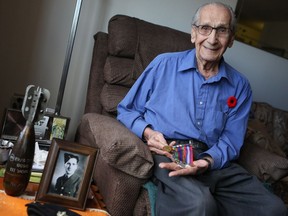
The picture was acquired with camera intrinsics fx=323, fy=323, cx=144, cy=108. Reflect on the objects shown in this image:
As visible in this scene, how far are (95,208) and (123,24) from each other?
3.64 ft

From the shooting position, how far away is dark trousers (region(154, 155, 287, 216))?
109cm

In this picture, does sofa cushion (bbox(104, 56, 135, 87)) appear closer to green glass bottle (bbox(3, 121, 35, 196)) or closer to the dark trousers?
the dark trousers

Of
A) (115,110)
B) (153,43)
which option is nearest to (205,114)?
(115,110)

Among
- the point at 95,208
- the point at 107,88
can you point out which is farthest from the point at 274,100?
the point at 95,208

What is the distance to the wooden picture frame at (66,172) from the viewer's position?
1039 millimetres

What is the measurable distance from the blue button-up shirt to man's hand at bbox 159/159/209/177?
13cm

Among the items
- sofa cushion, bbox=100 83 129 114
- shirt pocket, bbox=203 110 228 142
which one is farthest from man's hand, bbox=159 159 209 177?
sofa cushion, bbox=100 83 129 114

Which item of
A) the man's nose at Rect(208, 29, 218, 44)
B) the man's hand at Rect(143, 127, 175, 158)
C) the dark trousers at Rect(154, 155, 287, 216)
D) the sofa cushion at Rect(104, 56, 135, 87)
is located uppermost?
the man's nose at Rect(208, 29, 218, 44)

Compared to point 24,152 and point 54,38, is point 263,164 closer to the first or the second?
point 24,152

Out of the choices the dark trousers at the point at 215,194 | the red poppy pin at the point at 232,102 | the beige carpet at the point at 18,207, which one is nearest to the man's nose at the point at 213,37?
the red poppy pin at the point at 232,102

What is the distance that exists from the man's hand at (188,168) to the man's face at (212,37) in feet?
1.68

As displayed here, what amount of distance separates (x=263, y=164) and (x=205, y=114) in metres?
0.36

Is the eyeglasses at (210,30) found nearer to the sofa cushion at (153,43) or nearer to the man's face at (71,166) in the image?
the sofa cushion at (153,43)

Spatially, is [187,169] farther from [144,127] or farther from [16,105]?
[16,105]
